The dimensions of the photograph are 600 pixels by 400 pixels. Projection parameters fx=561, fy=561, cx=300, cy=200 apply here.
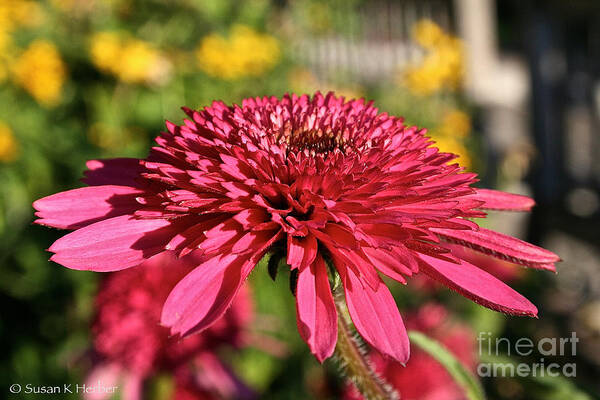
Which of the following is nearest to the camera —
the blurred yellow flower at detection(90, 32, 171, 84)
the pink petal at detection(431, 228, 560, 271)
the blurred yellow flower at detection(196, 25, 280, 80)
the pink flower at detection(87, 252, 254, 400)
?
the pink petal at detection(431, 228, 560, 271)

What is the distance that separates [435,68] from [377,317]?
9.15 feet

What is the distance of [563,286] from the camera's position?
2912mm

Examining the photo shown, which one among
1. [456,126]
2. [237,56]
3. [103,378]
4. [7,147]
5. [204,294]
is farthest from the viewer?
[456,126]

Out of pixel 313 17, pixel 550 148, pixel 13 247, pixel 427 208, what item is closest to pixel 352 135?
pixel 427 208

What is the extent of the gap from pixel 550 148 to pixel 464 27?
116cm

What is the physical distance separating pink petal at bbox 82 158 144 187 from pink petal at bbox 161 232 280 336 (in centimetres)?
21

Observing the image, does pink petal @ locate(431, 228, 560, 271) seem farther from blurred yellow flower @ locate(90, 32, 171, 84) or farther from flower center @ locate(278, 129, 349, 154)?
blurred yellow flower @ locate(90, 32, 171, 84)

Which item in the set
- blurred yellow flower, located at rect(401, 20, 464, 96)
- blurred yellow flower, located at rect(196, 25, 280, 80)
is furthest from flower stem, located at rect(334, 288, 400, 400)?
blurred yellow flower, located at rect(401, 20, 464, 96)

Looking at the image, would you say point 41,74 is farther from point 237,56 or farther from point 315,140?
point 315,140

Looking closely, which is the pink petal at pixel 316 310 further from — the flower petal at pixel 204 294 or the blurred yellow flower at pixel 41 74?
the blurred yellow flower at pixel 41 74

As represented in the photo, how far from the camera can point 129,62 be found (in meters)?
2.20

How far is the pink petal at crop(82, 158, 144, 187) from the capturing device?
2.40ft

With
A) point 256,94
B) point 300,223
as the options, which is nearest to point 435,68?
point 256,94

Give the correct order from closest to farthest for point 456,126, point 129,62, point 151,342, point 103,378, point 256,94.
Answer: point 151,342 → point 103,378 → point 129,62 → point 256,94 → point 456,126
